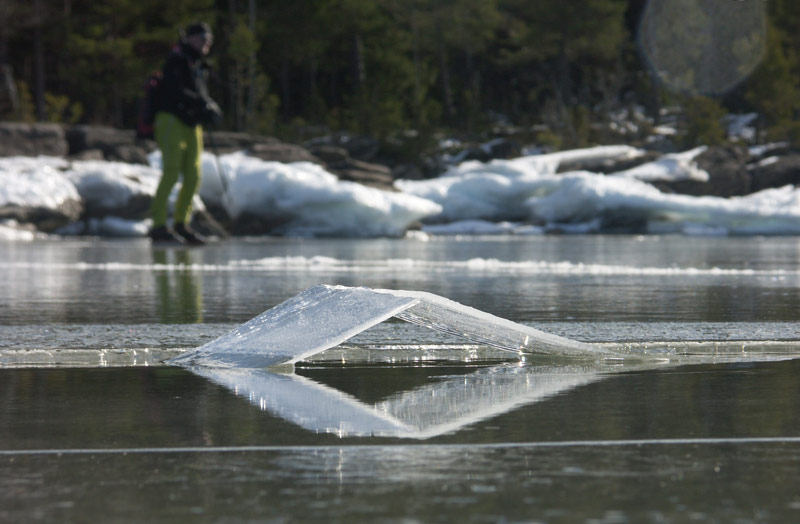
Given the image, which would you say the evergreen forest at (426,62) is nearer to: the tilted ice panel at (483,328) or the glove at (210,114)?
the glove at (210,114)

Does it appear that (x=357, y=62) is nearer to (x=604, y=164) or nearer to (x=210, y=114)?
(x=604, y=164)

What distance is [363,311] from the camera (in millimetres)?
4523

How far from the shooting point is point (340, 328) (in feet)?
14.6

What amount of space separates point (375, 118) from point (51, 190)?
A: 72.2ft

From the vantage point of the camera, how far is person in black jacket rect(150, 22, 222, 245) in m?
14.3

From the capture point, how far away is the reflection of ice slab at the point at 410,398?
3.29 meters

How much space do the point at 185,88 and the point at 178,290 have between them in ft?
19.4

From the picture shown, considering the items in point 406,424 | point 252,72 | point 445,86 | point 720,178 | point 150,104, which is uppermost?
point 445,86

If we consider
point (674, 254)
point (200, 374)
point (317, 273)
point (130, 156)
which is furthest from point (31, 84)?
point (200, 374)

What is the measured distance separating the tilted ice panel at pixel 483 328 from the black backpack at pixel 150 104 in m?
10.1

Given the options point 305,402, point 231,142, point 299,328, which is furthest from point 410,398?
point 231,142

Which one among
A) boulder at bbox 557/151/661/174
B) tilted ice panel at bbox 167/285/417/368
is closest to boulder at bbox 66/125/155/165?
boulder at bbox 557/151/661/174

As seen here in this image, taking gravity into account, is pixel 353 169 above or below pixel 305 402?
above

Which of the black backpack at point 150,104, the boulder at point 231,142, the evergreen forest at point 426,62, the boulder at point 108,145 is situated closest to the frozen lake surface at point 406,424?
the black backpack at point 150,104
